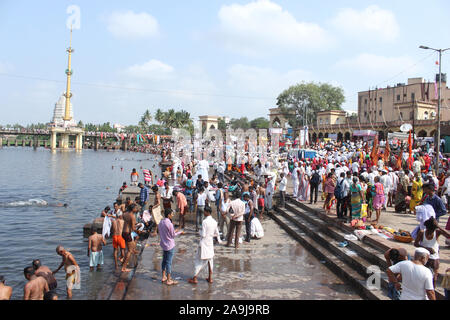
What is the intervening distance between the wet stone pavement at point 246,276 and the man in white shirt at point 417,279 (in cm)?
212

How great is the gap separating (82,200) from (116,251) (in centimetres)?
1384

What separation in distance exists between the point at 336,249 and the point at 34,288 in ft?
21.0

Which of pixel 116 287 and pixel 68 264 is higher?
pixel 68 264

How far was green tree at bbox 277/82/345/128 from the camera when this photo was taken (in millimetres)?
71375

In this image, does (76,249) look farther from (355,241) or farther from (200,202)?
(355,241)

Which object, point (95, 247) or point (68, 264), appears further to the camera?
point (95, 247)

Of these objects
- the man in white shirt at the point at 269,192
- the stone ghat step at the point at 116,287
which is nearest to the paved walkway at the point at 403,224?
the man in white shirt at the point at 269,192

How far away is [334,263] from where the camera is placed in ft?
26.3

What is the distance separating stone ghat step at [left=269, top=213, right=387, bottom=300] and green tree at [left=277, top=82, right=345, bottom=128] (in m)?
62.3

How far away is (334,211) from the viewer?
1163cm

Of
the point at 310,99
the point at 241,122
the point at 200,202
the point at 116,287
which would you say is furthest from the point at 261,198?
the point at 241,122

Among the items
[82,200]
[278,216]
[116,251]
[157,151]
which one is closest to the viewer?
[116,251]

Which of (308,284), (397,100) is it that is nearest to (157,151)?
(397,100)
